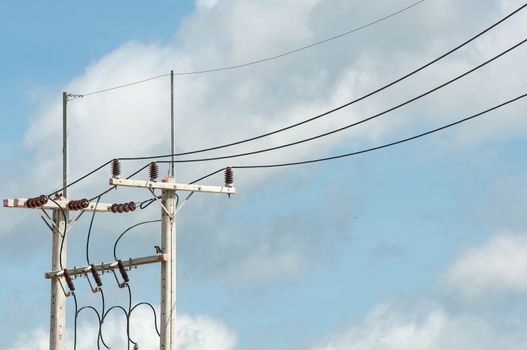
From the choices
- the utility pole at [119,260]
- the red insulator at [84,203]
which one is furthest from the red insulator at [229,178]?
the red insulator at [84,203]

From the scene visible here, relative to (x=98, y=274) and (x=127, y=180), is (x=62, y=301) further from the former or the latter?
(x=127, y=180)

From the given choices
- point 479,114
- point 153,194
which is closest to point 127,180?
point 153,194

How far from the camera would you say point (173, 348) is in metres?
29.7

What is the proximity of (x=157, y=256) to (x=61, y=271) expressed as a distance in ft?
24.7

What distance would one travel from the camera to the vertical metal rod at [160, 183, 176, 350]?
2966cm

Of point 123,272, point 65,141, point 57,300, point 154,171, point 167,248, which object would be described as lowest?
point 57,300

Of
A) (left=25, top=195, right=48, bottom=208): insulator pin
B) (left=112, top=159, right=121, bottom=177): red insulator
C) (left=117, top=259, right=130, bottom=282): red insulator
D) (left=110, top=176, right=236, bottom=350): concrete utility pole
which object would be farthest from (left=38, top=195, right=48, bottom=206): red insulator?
(left=110, top=176, right=236, bottom=350): concrete utility pole

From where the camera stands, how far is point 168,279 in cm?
2973

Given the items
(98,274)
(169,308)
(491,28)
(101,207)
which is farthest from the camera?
(101,207)

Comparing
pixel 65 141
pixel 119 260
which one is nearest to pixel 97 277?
pixel 119 260

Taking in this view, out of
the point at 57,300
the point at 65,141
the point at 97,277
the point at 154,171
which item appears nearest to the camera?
the point at 154,171

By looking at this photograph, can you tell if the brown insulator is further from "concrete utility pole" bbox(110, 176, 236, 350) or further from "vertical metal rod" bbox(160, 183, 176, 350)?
"vertical metal rod" bbox(160, 183, 176, 350)

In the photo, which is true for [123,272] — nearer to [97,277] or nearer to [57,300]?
[97,277]

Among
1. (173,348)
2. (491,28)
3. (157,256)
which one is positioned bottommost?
(173,348)
